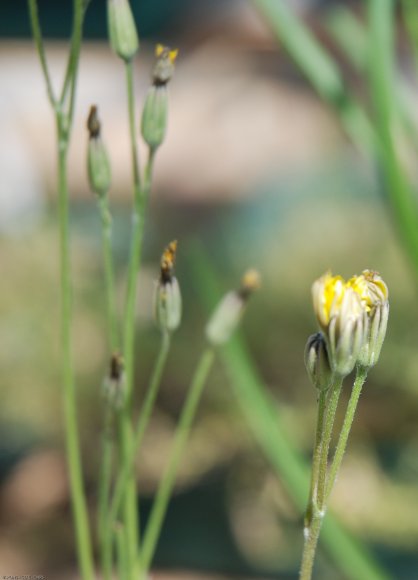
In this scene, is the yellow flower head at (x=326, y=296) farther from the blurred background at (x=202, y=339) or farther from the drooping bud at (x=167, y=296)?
the blurred background at (x=202, y=339)

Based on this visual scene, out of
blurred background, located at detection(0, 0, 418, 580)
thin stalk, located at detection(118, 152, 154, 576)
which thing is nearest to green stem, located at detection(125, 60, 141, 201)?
thin stalk, located at detection(118, 152, 154, 576)

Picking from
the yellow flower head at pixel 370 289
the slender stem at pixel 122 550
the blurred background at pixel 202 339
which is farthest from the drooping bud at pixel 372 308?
the blurred background at pixel 202 339

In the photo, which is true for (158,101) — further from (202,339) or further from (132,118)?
(202,339)

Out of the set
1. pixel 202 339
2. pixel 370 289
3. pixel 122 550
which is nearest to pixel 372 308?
pixel 370 289

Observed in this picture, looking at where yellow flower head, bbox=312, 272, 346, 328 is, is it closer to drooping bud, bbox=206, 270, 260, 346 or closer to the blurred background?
drooping bud, bbox=206, 270, 260, 346

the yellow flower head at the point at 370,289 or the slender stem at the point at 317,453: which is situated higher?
the yellow flower head at the point at 370,289

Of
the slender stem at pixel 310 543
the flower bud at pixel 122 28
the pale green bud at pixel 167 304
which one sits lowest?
the slender stem at pixel 310 543
